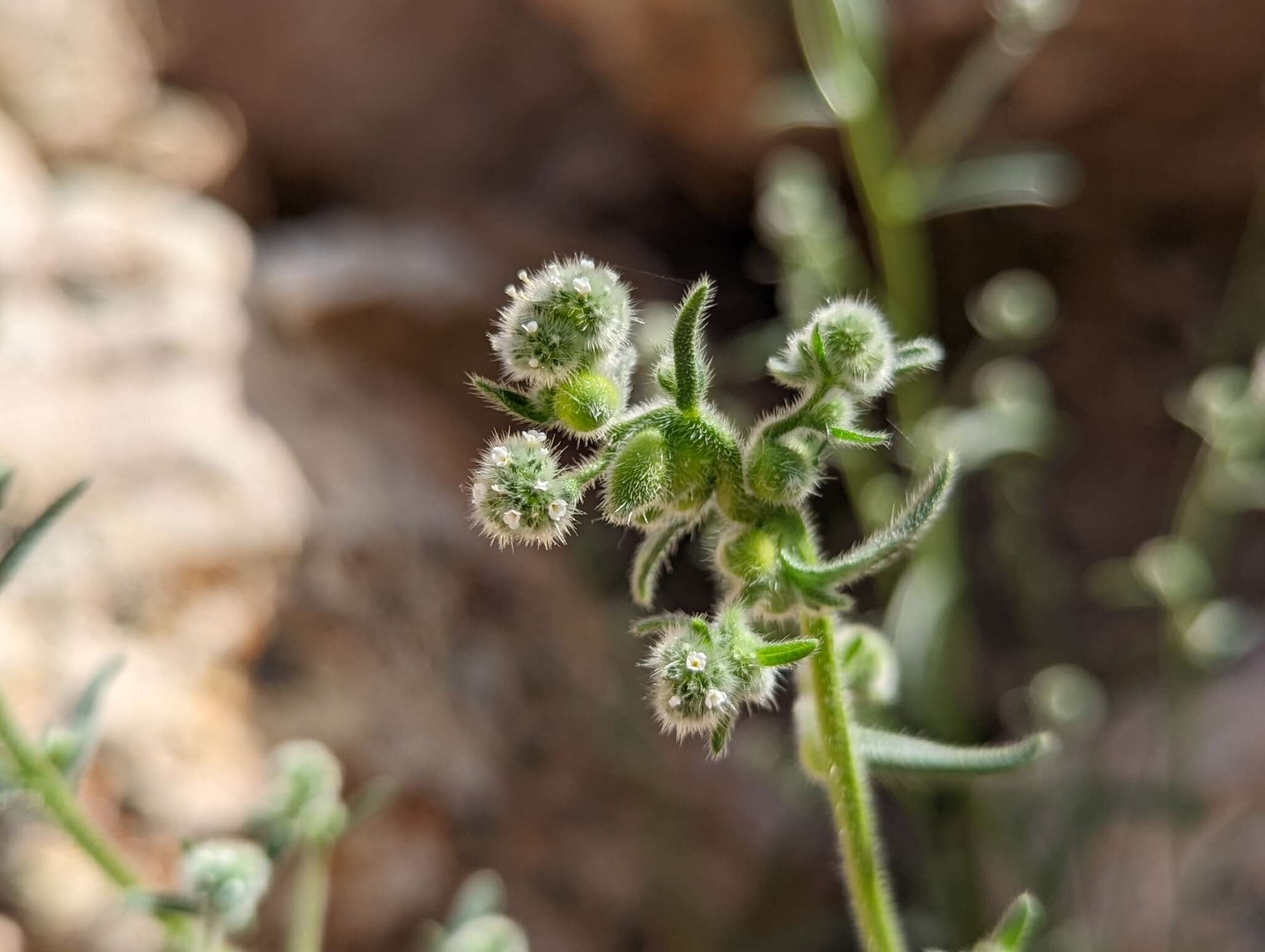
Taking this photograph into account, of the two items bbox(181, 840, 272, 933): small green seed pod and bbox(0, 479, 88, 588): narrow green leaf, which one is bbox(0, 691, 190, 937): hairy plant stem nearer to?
bbox(181, 840, 272, 933): small green seed pod

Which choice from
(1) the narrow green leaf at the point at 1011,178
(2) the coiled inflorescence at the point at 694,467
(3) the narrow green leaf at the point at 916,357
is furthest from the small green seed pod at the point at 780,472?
(1) the narrow green leaf at the point at 1011,178

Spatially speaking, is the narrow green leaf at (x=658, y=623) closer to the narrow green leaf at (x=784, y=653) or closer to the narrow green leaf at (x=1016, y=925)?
the narrow green leaf at (x=784, y=653)

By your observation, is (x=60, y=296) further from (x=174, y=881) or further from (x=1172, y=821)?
(x=1172, y=821)

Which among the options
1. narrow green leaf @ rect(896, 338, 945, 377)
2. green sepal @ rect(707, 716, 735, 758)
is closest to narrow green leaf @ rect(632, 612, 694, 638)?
green sepal @ rect(707, 716, 735, 758)

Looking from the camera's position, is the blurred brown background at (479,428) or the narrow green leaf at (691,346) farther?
the blurred brown background at (479,428)

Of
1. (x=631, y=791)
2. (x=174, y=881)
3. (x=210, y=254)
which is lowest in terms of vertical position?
(x=174, y=881)

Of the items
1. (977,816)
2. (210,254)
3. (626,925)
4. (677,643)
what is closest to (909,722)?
(977,816)
